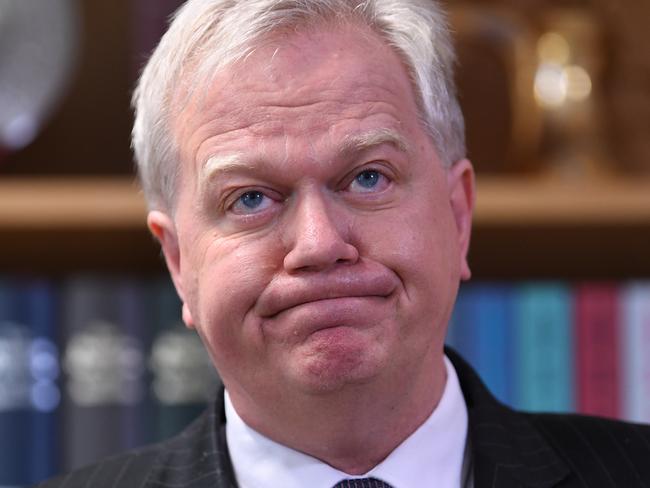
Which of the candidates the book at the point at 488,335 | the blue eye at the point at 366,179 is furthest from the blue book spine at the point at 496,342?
the blue eye at the point at 366,179

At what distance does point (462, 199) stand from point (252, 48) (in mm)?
252

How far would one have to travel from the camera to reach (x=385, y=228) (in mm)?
1073

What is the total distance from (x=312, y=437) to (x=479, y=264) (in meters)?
0.86

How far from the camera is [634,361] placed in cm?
174

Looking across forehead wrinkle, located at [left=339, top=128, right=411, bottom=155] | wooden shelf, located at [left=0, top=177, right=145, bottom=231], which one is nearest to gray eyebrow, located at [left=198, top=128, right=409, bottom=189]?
forehead wrinkle, located at [left=339, top=128, right=411, bottom=155]

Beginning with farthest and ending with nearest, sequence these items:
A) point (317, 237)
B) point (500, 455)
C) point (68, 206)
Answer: point (68, 206) < point (500, 455) < point (317, 237)

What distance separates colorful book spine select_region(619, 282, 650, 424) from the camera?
1.74 meters

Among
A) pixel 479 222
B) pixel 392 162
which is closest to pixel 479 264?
pixel 479 222

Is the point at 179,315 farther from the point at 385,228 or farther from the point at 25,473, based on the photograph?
the point at 385,228

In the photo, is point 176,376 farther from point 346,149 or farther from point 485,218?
point 346,149

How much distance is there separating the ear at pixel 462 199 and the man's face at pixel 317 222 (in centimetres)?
5

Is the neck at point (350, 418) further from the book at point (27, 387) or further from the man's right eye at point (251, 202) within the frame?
the book at point (27, 387)

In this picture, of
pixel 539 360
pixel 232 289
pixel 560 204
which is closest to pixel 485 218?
pixel 560 204

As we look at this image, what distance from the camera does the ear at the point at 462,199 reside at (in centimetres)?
119
